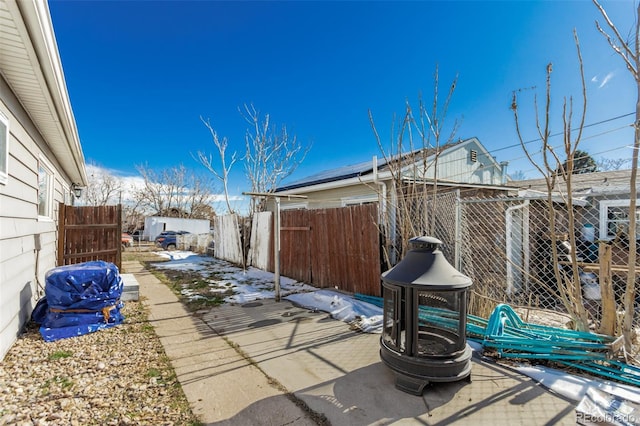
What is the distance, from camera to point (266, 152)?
14734 mm

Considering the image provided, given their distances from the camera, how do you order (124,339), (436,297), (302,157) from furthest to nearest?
(302,157) → (124,339) → (436,297)

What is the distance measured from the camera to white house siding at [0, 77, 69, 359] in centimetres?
316

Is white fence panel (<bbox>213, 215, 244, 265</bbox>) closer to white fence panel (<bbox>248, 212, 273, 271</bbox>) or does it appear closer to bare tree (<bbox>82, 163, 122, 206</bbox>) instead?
white fence panel (<bbox>248, 212, 273, 271</bbox>)

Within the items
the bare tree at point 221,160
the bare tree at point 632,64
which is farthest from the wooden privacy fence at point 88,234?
the bare tree at point 632,64

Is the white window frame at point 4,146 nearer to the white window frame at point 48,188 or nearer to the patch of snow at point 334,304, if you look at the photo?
the white window frame at point 48,188

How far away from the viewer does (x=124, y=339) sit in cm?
367

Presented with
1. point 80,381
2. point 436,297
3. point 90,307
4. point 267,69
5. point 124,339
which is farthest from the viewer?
point 267,69

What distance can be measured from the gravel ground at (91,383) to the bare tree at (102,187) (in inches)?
1150

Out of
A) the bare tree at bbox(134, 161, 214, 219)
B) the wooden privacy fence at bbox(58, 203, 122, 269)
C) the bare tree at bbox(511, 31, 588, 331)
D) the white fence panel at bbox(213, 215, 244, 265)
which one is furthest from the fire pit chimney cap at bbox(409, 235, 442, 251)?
the bare tree at bbox(134, 161, 214, 219)

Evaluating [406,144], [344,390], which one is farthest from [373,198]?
[344,390]

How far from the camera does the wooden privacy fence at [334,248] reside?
5414mm

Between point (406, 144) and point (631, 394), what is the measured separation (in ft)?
12.7

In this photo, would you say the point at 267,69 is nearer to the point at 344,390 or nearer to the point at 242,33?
the point at 242,33

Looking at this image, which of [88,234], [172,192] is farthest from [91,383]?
[172,192]
